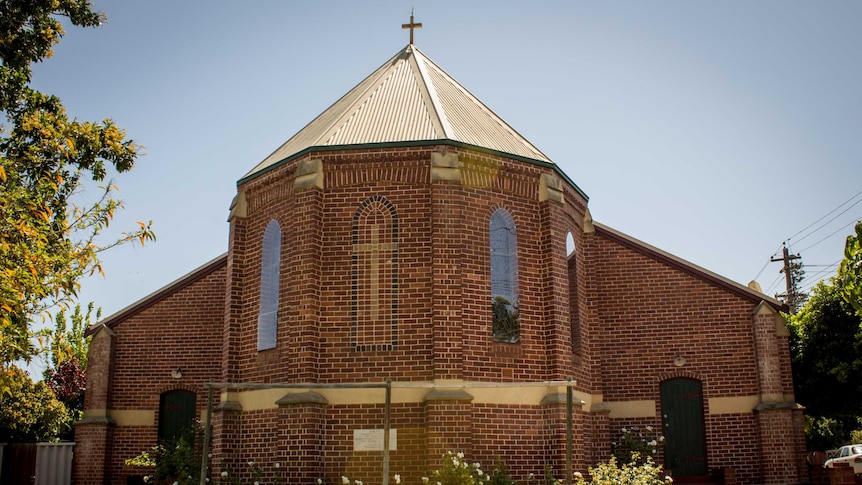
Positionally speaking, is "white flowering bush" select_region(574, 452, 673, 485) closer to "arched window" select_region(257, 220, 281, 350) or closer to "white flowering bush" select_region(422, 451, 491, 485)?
"white flowering bush" select_region(422, 451, 491, 485)

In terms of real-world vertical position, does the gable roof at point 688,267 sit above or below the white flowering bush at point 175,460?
above

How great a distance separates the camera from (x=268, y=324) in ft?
57.6

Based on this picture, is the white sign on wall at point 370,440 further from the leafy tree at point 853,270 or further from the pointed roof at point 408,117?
the leafy tree at point 853,270

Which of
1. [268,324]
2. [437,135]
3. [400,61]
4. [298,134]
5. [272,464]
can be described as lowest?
[272,464]

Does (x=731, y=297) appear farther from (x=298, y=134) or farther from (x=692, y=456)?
(x=298, y=134)

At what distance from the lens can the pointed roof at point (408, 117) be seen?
57.6 feet

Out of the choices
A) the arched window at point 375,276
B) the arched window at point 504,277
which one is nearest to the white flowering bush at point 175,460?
the arched window at point 375,276

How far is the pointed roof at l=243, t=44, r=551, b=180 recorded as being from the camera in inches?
691

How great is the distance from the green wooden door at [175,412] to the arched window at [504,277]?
869cm

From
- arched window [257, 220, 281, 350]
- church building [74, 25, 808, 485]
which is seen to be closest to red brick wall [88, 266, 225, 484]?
church building [74, 25, 808, 485]

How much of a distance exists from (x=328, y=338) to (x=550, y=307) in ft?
14.6

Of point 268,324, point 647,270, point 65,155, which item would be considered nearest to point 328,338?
point 268,324

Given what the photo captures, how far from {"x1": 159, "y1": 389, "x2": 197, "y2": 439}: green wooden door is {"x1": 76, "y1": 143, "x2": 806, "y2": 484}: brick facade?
65cm

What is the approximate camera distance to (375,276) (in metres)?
16.7
